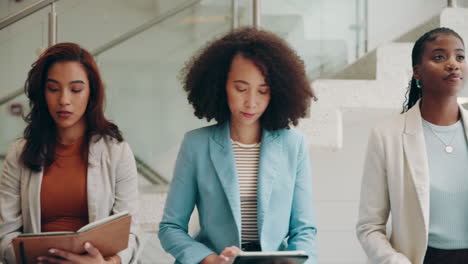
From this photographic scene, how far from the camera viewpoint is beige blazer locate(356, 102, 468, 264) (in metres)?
1.83

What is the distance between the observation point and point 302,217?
1.87m

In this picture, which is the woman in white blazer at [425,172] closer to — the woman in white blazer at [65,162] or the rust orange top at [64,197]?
the woman in white blazer at [65,162]

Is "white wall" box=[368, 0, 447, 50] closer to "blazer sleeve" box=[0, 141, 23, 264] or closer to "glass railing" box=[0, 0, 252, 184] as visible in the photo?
"glass railing" box=[0, 0, 252, 184]

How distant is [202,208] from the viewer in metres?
1.86

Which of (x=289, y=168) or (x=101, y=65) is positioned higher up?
(x=101, y=65)

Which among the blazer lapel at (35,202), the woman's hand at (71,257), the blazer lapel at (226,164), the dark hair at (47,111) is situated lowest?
the woman's hand at (71,257)

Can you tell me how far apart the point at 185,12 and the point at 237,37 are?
129 centimetres

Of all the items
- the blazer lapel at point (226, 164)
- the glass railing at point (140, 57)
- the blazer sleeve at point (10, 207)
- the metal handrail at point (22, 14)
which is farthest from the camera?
the glass railing at point (140, 57)

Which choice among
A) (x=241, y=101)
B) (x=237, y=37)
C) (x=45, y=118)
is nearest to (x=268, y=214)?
(x=241, y=101)

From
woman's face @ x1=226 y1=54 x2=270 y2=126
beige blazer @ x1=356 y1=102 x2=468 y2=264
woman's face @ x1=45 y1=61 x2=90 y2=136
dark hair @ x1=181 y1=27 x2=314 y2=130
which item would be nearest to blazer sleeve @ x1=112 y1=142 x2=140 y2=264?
woman's face @ x1=45 y1=61 x2=90 y2=136

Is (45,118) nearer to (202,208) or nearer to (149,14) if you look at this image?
(202,208)

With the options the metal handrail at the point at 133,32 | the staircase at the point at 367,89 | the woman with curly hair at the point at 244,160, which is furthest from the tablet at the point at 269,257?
the metal handrail at the point at 133,32

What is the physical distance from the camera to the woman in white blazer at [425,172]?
1831 millimetres

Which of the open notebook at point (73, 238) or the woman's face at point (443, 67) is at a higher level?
the woman's face at point (443, 67)
